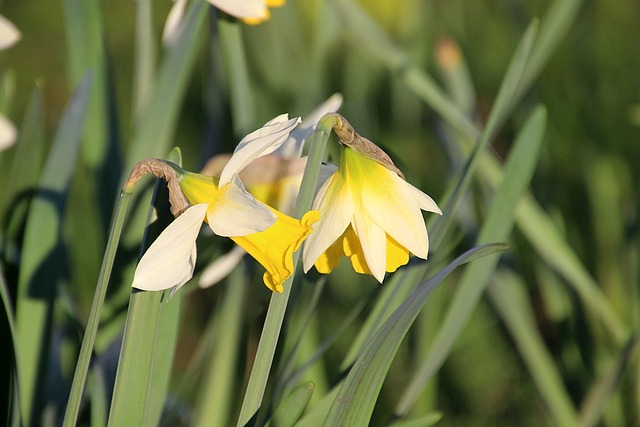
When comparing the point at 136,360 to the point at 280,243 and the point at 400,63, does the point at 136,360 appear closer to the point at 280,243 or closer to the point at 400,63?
the point at 280,243

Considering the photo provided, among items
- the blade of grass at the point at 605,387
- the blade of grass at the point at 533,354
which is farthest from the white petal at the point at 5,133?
the blade of grass at the point at 605,387

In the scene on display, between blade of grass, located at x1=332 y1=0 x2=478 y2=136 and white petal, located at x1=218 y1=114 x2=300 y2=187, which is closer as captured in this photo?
white petal, located at x1=218 y1=114 x2=300 y2=187

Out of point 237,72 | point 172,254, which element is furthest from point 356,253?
point 237,72

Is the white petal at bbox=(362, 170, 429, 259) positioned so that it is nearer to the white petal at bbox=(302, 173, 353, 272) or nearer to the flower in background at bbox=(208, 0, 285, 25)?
the white petal at bbox=(302, 173, 353, 272)

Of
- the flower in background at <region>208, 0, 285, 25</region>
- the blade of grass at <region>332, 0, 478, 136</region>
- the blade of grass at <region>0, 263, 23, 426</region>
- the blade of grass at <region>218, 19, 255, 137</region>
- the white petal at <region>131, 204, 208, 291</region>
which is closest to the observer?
the white petal at <region>131, 204, 208, 291</region>

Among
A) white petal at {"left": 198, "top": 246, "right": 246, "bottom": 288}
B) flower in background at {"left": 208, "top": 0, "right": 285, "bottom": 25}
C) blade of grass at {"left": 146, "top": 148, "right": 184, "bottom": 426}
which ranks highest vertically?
flower in background at {"left": 208, "top": 0, "right": 285, "bottom": 25}

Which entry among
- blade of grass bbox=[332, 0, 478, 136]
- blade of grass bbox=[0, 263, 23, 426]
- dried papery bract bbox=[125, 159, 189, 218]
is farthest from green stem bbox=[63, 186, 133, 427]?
blade of grass bbox=[332, 0, 478, 136]

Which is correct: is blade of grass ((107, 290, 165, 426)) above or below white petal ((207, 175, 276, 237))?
below
